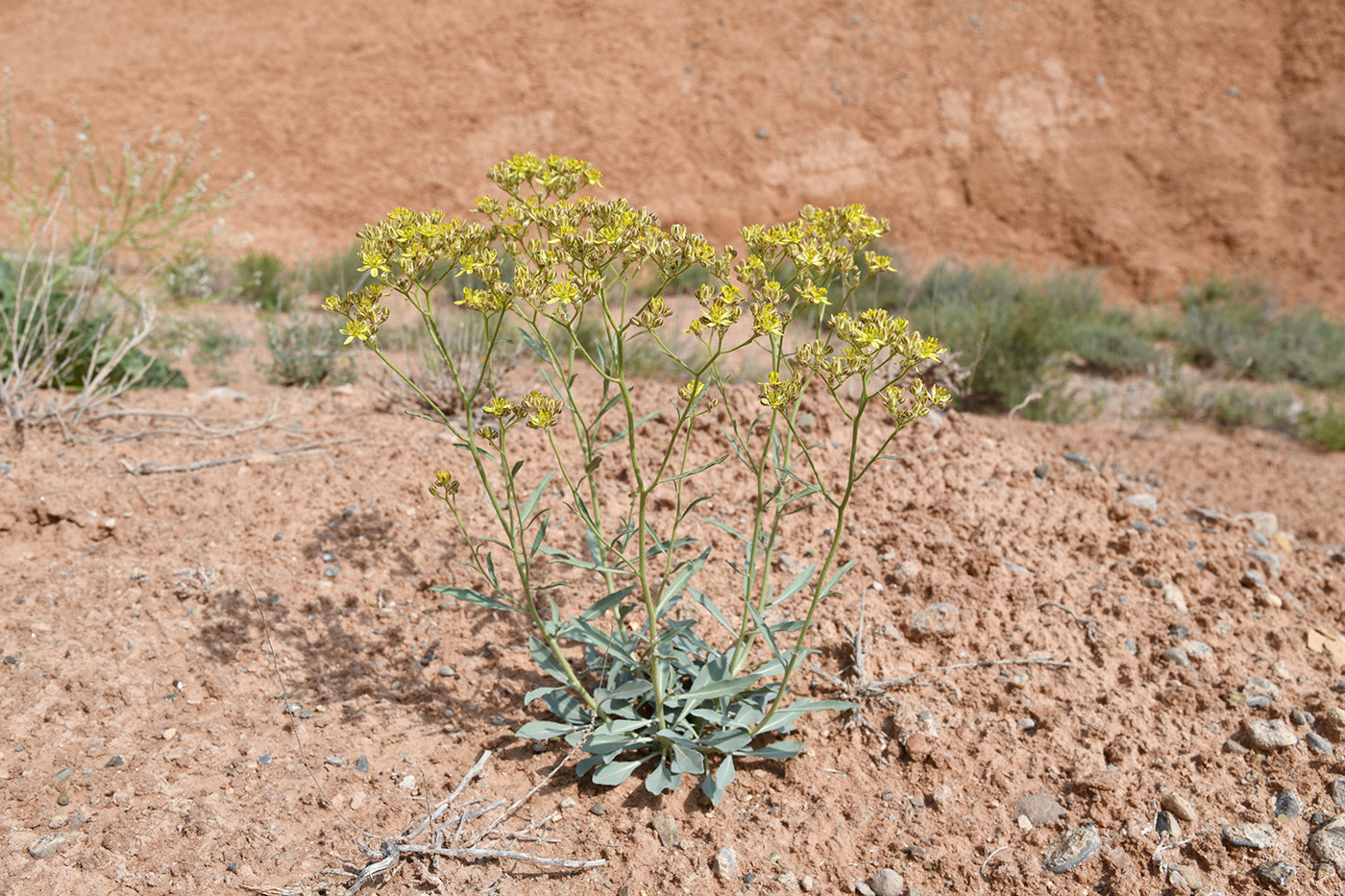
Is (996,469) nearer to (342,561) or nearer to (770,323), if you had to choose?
(770,323)

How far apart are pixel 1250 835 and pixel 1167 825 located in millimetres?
179

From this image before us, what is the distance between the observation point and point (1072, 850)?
2.08 meters

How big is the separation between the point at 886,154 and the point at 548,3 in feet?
14.4

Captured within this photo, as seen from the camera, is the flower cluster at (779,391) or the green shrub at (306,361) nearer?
the flower cluster at (779,391)

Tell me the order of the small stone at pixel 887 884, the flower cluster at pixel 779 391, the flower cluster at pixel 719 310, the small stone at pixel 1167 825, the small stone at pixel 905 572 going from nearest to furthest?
the flower cluster at pixel 719 310 < the flower cluster at pixel 779 391 < the small stone at pixel 887 884 < the small stone at pixel 1167 825 < the small stone at pixel 905 572

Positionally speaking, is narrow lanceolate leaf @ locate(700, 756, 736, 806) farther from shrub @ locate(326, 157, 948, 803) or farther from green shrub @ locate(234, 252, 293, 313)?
green shrub @ locate(234, 252, 293, 313)

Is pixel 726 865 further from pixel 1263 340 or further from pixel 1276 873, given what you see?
pixel 1263 340

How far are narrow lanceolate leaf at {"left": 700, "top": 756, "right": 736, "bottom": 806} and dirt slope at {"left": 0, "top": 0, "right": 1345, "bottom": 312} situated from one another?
817cm

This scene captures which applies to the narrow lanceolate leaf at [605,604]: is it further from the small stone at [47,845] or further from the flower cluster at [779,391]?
the small stone at [47,845]

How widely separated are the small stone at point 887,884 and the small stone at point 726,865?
31 centimetres

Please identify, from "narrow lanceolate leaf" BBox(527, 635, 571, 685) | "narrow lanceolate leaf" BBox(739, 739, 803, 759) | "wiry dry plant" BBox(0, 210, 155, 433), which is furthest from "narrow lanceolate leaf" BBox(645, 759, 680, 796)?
"wiry dry plant" BBox(0, 210, 155, 433)

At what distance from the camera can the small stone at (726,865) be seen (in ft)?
6.64

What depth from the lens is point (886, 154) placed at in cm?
995

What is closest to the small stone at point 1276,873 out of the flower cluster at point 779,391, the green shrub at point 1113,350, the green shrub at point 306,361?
the flower cluster at point 779,391
